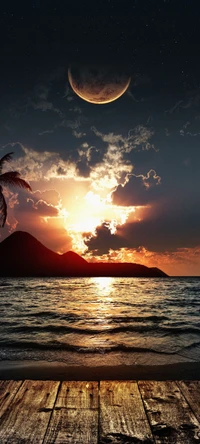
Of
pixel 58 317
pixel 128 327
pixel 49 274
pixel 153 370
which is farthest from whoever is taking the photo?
pixel 49 274

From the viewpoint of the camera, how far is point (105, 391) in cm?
371

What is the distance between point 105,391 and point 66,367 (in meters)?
2.27

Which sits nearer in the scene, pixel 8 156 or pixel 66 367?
pixel 66 367

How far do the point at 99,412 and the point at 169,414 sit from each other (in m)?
0.64

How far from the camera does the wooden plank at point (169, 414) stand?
257cm

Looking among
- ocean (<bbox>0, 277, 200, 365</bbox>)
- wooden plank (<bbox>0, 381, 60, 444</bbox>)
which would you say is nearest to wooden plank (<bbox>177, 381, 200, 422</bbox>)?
wooden plank (<bbox>0, 381, 60, 444</bbox>)

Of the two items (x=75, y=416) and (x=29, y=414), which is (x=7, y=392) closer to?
(x=29, y=414)

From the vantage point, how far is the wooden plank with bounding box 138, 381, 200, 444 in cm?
257

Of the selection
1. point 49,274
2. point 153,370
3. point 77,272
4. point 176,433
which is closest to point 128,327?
point 153,370

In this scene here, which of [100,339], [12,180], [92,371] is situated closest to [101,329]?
[100,339]

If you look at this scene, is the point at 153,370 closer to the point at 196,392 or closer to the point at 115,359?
the point at 115,359

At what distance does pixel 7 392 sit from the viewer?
11.7ft

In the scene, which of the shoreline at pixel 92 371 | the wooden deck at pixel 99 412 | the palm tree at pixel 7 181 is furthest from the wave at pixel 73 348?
the palm tree at pixel 7 181

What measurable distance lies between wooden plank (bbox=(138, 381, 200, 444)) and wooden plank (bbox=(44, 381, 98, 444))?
51 cm
